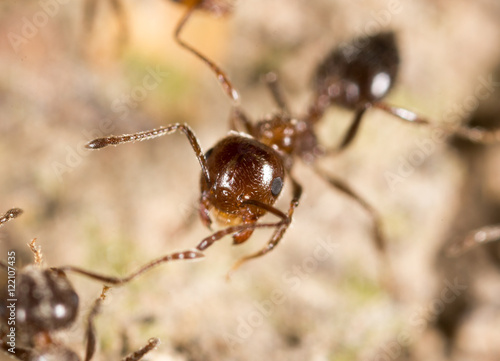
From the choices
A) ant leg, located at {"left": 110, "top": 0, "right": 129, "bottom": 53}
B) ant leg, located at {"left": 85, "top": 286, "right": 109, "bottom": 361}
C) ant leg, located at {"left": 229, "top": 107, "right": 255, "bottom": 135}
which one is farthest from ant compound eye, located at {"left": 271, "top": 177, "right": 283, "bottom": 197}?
ant leg, located at {"left": 110, "top": 0, "right": 129, "bottom": 53}

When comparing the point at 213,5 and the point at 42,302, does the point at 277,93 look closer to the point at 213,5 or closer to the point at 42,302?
the point at 213,5

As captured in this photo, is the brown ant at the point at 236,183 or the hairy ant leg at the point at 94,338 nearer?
the hairy ant leg at the point at 94,338

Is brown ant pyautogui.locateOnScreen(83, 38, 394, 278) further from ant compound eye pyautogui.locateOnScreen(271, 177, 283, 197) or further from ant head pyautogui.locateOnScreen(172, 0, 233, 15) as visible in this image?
ant head pyautogui.locateOnScreen(172, 0, 233, 15)

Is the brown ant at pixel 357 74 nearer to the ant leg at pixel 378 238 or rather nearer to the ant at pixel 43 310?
the ant leg at pixel 378 238

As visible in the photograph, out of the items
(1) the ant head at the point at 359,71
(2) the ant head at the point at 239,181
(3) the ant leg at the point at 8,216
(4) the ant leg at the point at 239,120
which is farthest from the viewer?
(1) the ant head at the point at 359,71

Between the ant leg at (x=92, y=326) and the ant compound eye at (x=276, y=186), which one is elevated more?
the ant compound eye at (x=276, y=186)

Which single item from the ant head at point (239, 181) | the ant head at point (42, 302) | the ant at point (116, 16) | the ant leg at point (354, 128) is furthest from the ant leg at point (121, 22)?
the ant head at point (42, 302)

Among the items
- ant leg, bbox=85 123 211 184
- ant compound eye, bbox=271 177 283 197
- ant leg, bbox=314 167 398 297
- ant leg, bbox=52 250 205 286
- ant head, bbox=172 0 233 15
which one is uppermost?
ant head, bbox=172 0 233 15

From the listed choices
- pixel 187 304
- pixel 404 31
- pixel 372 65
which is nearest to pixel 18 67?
pixel 187 304
